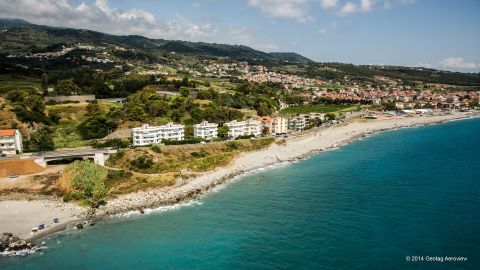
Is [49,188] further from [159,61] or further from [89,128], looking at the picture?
[159,61]

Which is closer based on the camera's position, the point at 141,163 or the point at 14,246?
the point at 14,246

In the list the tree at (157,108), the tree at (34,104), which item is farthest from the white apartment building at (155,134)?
the tree at (34,104)

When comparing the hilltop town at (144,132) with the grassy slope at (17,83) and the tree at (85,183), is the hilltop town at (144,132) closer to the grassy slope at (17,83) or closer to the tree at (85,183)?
the tree at (85,183)

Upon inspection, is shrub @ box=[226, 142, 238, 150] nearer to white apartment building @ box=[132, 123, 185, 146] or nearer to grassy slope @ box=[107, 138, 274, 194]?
grassy slope @ box=[107, 138, 274, 194]

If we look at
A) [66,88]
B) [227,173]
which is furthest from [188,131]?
[66,88]

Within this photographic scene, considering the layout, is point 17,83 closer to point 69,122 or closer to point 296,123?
point 69,122

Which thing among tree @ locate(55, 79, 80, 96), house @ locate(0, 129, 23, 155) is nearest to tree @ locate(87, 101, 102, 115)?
tree @ locate(55, 79, 80, 96)
